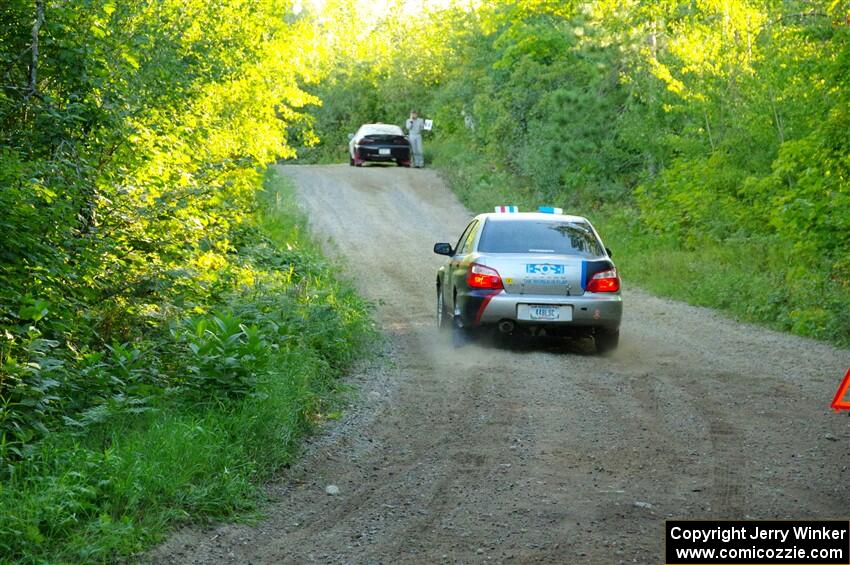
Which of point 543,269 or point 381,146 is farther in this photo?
point 381,146

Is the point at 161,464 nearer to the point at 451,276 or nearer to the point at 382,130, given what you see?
the point at 451,276

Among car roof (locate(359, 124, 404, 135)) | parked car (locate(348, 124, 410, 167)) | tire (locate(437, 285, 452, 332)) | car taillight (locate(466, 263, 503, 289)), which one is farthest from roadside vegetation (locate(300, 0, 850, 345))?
tire (locate(437, 285, 452, 332))

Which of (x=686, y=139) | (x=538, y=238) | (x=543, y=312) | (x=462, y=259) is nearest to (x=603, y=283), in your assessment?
(x=543, y=312)

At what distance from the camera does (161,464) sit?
6.56m

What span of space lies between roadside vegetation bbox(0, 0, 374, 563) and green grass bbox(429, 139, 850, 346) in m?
6.13

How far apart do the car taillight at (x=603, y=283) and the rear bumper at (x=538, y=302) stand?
Result: 74 mm

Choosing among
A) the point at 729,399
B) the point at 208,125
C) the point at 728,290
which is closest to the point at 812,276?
the point at 728,290

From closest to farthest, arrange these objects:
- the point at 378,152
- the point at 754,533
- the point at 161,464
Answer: the point at 754,533
the point at 161,464
the point at 378,152

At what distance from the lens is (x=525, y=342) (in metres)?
13.5

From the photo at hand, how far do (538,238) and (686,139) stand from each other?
1192 cm

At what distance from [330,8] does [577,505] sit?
76626mm

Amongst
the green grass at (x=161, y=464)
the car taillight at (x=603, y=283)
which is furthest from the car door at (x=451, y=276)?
the green grass at (x=161, y=464)

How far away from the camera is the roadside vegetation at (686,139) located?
1633 cm

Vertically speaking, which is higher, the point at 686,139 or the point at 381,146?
the point at 686,139
